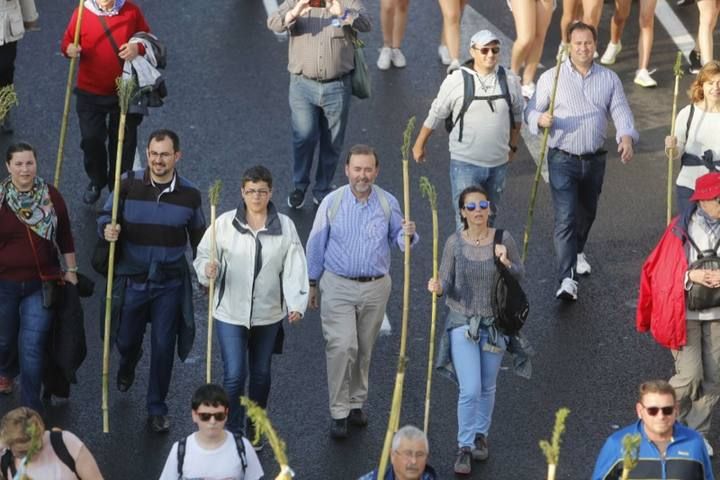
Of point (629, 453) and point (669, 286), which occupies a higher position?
point (669, 286)

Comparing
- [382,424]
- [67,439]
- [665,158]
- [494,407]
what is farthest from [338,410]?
[665,158]

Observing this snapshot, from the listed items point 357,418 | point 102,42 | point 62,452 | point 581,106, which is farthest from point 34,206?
point 581,106

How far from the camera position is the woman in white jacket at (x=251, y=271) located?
408 inches

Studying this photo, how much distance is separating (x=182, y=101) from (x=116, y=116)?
2394mm

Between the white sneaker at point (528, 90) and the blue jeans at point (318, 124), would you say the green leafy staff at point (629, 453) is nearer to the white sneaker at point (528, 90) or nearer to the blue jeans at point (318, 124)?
the blue jeans at point (318, 124)

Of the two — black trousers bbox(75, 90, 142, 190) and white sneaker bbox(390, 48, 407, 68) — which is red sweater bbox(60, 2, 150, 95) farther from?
white sneaker bbox(390, 48, 407, 68)

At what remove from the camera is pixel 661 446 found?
9055 millimetres

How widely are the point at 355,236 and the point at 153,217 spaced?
126 cm

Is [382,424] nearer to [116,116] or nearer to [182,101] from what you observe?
[116,116]

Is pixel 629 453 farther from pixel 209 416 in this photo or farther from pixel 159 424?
pixel 159 424

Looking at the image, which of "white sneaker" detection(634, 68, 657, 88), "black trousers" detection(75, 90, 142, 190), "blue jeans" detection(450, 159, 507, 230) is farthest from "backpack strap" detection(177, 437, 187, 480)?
"white sneaker" detection(634, 68, 657, 88)

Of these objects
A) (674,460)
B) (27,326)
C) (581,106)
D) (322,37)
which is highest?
(322,37)

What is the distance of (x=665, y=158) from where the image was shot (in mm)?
14914

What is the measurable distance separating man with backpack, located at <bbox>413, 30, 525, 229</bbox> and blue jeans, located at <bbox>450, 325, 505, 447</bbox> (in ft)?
6.02
